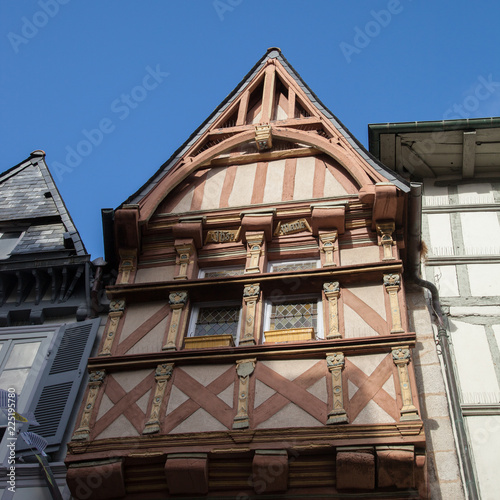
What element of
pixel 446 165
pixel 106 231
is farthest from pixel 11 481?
pixel 446 165

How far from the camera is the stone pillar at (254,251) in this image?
34.2 feet

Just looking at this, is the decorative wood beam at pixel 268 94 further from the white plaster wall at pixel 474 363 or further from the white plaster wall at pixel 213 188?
the white plaster wall at pixel 474 363

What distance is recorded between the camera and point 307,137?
40.5 ft

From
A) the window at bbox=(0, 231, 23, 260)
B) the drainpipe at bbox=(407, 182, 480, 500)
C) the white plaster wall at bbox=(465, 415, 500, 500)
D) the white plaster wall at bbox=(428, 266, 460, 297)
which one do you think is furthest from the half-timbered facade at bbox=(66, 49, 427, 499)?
the window at bbox=(0, 231, 23, 260)

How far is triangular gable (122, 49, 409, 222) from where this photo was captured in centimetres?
1160

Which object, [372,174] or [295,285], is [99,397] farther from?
[372,174]

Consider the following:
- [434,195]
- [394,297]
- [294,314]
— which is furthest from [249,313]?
[434,195]

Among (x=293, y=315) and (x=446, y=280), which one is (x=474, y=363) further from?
(x=293, y=315)

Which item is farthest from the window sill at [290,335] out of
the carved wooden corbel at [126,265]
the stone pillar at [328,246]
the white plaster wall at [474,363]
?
the carved wooden corbel at [126,265]

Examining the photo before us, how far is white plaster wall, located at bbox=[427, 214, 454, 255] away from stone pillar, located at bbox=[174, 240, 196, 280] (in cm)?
384

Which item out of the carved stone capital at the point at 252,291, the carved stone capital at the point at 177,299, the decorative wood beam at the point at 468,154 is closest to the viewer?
the carved stone capital at the point at 252,291

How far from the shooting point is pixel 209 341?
377 inches

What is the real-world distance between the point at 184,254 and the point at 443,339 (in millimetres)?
3654

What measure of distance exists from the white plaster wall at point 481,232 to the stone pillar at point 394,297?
3015 millimetres
